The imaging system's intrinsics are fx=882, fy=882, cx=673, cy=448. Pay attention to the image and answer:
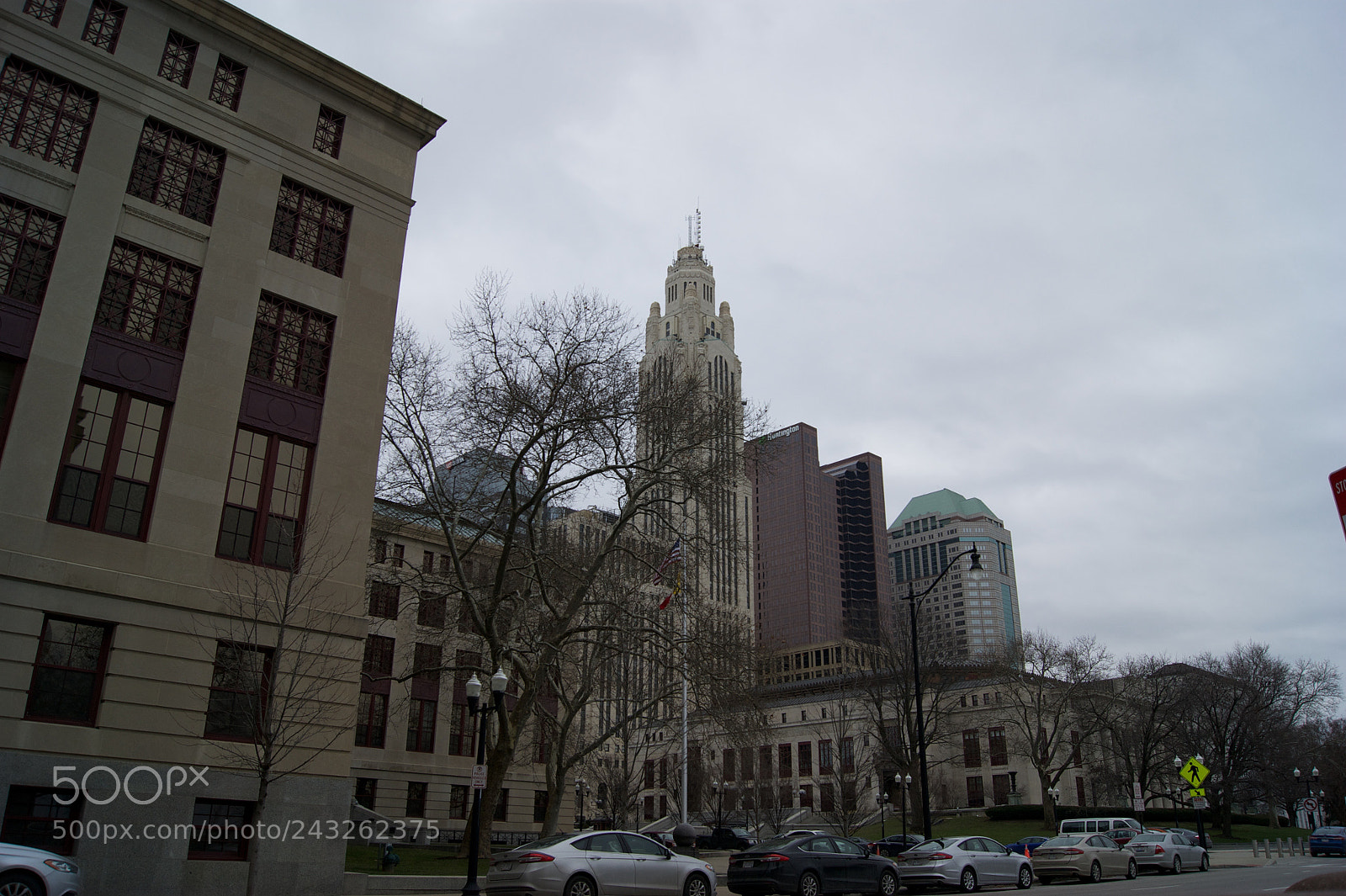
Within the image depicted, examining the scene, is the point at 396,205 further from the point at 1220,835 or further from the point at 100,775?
the point at 1220,835

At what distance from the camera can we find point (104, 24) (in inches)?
865

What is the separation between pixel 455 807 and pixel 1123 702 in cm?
5279

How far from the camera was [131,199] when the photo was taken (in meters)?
21.1

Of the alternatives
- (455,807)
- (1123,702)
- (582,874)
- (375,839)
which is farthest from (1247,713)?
(582,874)

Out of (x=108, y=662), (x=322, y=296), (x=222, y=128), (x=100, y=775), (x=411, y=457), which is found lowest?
(x=100, y=775)

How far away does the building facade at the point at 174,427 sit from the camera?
18.1 meters

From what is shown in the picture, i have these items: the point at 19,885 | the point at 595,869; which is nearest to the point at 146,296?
the point at 19,885

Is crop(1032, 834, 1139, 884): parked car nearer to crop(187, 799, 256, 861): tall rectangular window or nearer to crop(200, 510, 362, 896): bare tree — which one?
crop(200, 510, 362, 896): bare tree

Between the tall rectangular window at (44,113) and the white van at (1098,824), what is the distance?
4122cm

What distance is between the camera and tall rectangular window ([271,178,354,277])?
78.8ft

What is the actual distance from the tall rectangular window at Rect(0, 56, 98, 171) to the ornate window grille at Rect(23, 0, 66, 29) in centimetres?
146

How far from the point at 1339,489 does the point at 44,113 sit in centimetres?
2545

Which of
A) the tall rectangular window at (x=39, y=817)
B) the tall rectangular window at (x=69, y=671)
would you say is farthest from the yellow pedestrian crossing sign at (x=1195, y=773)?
the tall rectangular window at (x=69, y=671)

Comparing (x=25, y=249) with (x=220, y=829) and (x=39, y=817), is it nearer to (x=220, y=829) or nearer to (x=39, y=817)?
(x=39, y=817)
